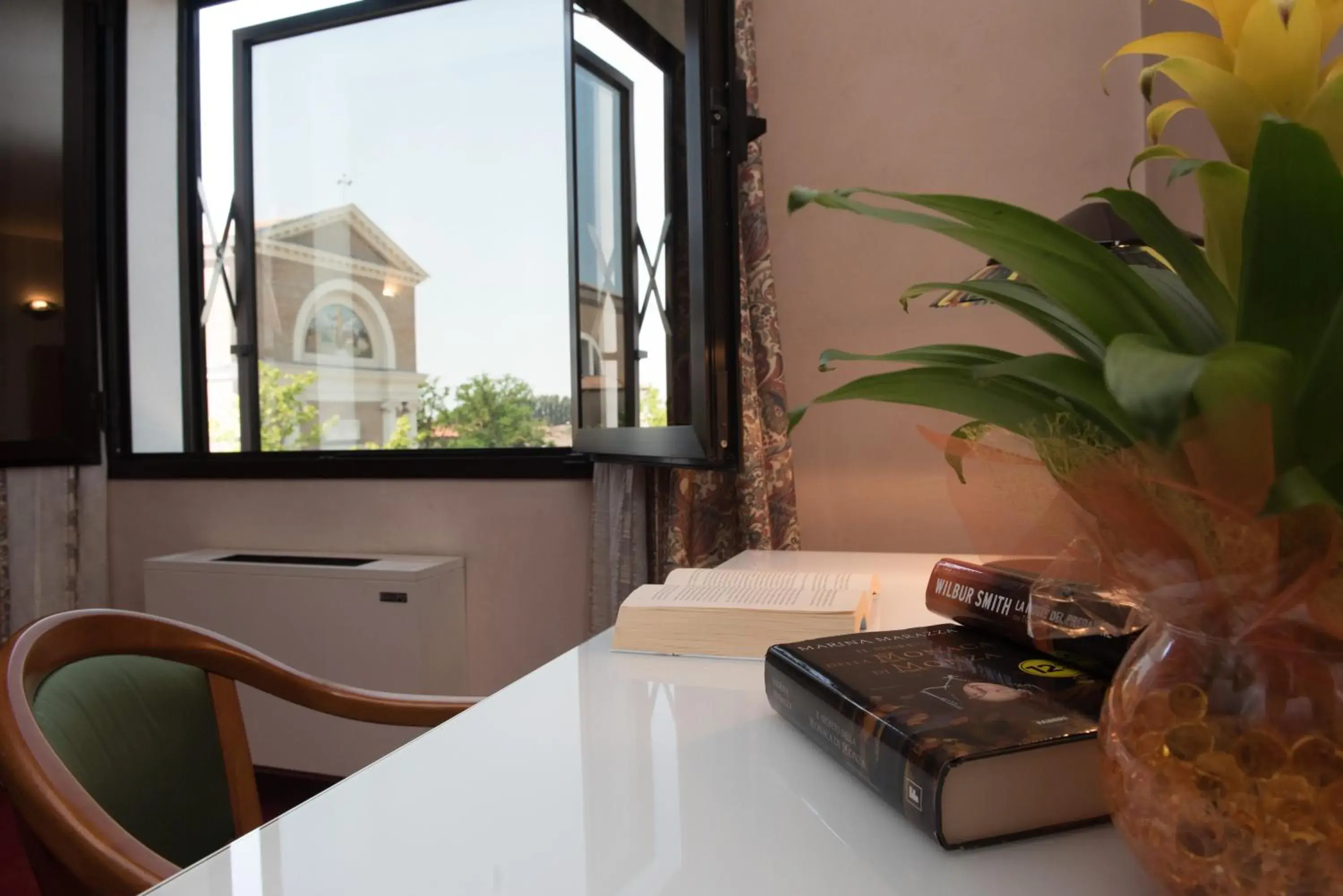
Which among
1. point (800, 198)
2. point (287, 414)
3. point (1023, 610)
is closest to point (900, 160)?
point (1023, 610)

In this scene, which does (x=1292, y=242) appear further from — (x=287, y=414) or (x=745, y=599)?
(x=287, y=414)

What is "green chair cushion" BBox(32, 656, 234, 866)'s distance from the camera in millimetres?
773

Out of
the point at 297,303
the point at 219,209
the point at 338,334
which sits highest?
the point at 219,209

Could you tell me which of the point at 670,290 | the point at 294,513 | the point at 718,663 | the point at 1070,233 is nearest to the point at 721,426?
the point at 670,290

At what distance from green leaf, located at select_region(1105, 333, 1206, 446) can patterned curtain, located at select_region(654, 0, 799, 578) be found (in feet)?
4.83

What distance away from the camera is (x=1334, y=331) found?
11.6 inches

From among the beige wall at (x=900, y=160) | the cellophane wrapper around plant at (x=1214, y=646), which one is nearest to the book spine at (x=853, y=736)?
the cellophane wrapper around plant at (x=1214, y=646)

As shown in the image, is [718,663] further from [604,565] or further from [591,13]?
[591,13]

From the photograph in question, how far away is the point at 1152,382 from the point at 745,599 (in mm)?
693

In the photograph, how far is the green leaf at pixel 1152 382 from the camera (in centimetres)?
27

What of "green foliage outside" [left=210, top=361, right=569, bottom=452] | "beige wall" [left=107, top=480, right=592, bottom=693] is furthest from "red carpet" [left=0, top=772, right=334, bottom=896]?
"green foliage outside" [left=210, top=361, right=569, bottom=452]

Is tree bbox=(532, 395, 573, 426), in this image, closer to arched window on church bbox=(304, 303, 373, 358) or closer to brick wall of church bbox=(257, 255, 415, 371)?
brick wall of church bbox=(257, 255, 415, 371)

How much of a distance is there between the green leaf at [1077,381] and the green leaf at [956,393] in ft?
0.09

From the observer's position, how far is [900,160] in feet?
6.33
